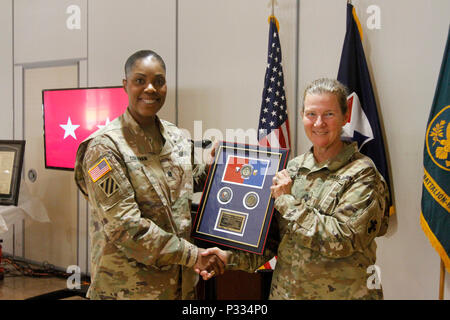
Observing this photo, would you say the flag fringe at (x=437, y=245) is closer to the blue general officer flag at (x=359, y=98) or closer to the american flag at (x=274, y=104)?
the blue general officer flag at (x=359, y=98)

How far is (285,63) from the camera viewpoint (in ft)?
11.3

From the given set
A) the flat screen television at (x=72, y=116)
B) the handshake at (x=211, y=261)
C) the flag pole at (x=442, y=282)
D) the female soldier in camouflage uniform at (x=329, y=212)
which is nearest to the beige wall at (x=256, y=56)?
the flag pole at (x=442, y=282)

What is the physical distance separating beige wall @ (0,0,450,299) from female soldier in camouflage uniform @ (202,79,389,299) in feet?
4.46

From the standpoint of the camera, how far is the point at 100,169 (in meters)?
1.85

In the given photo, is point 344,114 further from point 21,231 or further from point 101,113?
point 21,231

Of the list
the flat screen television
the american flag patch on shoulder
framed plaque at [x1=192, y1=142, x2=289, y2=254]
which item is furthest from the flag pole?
the flat screen television

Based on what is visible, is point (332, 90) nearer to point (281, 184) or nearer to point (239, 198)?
point (281, 184)

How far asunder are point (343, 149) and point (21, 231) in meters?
4.72

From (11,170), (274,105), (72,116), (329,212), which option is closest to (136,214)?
(329,212)

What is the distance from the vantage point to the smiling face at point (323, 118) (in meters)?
1.72

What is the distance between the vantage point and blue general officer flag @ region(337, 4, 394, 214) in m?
2.92

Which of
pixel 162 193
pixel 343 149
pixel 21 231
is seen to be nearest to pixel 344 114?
pixel 343 149

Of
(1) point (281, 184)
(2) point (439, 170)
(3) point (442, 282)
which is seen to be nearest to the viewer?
(1) point (281, 184)

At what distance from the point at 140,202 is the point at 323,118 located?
924 mm
